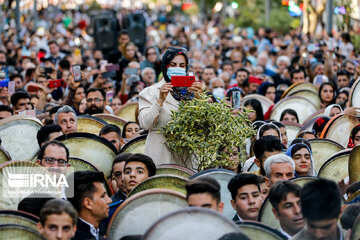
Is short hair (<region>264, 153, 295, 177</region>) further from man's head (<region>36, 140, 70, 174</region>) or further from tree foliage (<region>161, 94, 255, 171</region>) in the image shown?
man's head (<region>36, 140, 70, 174</region>)

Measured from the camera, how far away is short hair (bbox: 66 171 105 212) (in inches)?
220

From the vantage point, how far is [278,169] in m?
6.63

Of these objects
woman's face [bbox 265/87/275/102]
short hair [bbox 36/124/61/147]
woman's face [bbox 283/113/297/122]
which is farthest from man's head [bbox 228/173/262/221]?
woman's face [bbox 265/87/275/102]

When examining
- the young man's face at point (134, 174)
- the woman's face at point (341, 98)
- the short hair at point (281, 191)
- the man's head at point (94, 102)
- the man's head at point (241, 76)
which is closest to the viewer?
the short hair at point (281, 191)

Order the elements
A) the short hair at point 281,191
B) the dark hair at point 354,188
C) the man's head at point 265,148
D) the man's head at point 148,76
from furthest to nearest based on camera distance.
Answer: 1. the man's head at point 148,76
2. the man's head at point 265,148
3. the dark hair at point 354,188
4. the short hair at point 281,191

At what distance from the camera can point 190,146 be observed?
664 cm

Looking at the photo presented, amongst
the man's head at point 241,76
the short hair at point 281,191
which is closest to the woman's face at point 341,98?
the man's head at point 241,76

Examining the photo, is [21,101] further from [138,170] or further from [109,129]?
[138,170]

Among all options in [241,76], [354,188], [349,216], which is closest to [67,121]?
[354,188]

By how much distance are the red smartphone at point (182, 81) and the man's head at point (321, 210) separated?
2357 mm

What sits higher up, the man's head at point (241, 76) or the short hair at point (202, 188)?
Answer: the man's head at point (241, 76)

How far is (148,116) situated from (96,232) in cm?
156

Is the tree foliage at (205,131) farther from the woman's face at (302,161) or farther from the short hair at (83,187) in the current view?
the short hair at (83,187)

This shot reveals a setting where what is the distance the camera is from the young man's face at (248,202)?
5945 millimetres
